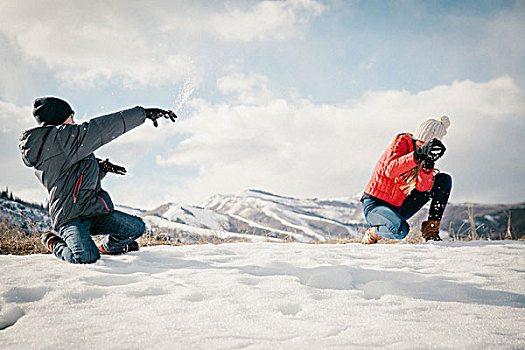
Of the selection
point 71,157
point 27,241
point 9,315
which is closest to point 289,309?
point 9,315

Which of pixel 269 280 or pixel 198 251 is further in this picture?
pixel 198 251

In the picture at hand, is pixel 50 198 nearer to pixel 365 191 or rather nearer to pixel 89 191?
pixel 89 191

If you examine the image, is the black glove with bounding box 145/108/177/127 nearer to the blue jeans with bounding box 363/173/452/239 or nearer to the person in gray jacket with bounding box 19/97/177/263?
the person in gray jacket with bounding box 19/97/177/263

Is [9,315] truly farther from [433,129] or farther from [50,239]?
[433,129]

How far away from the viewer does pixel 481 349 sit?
1.30m

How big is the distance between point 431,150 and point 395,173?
18.0 inches

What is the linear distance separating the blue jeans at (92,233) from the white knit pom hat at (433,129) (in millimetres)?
3123

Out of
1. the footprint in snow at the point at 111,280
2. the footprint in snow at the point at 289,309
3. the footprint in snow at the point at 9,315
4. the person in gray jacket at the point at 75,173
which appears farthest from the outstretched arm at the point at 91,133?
the footprint in snow at the point at 289,309

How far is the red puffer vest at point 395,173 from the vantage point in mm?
3457

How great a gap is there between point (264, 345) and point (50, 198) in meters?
2.52

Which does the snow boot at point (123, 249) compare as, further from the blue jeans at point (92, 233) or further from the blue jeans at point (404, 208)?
the blue jeans at point (404, 208)

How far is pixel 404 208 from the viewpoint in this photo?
404cm

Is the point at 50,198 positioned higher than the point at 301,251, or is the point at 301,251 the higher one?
Answer: the point at 50,198

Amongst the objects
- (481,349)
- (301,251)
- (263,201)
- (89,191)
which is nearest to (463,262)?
(301,251)
